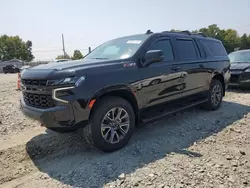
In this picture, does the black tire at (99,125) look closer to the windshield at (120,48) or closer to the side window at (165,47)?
the windshield at (120,48)

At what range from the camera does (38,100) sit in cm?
360

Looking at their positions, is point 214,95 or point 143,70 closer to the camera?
point 143,70

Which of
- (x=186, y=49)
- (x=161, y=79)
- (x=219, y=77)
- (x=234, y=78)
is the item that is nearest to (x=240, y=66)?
(x=234, y=78)

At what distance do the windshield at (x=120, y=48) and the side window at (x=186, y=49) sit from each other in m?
0.92

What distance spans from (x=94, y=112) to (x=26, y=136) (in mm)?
1969

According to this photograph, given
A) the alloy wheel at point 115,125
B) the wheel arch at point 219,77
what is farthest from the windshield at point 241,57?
the alloy wheel at point 115,125

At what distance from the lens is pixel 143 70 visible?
4.19m

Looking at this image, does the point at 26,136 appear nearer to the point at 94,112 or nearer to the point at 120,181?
the point at 94,112

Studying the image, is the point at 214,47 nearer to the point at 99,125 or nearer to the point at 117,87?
the point at 117,87

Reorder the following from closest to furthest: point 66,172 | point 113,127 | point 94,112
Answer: point 66,172 < point 94,112 < point 113,127

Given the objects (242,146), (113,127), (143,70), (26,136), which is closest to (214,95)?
(242,146)

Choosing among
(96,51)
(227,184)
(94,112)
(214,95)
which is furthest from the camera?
(214,95)

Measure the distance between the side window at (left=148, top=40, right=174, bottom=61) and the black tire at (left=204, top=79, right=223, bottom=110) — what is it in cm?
192

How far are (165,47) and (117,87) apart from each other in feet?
5.35
